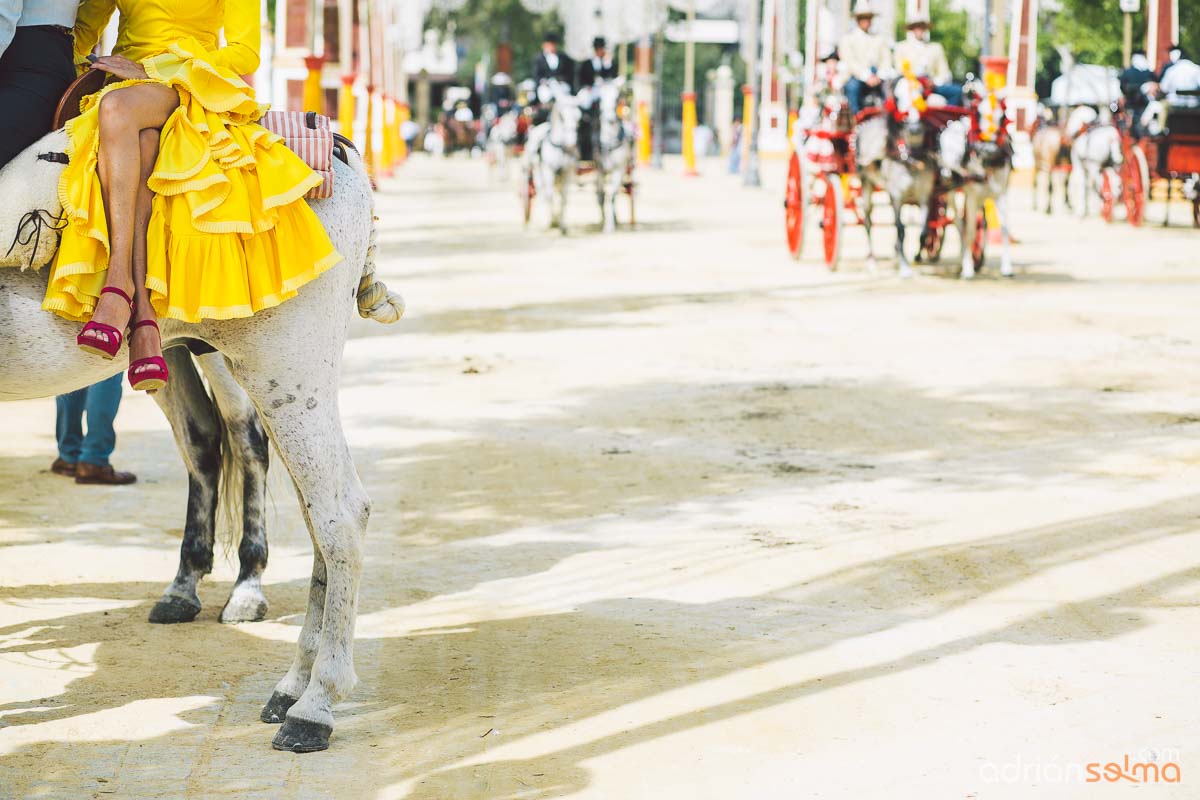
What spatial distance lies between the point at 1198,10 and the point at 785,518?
123 feet

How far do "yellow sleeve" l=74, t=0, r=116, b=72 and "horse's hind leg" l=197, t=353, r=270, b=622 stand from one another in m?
1.29

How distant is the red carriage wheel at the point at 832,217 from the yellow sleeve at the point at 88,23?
539 inches

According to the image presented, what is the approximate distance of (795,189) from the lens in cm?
1984

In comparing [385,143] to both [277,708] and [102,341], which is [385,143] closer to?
[277,708]

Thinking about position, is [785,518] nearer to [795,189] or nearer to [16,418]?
[16,418]

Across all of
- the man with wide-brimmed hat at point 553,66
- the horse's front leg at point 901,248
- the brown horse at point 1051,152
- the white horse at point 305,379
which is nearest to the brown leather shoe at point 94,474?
the white horse at point 305,379

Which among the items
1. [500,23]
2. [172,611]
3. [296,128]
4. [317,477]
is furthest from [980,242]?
[500,23]

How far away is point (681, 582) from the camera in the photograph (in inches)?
256

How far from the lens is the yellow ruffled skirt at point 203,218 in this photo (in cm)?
462

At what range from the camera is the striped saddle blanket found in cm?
495

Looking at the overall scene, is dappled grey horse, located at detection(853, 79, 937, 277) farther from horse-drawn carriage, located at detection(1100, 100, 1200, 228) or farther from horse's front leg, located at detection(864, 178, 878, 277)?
horse-drawn carriage, located at detection(1100, 100, 1200, 228)

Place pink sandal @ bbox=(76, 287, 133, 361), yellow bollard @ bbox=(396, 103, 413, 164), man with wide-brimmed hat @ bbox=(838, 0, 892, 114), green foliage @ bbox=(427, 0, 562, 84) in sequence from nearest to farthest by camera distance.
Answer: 1. pink sandal @ bbox=(76, 287, 133, 361)
2. man with wide-brimmed hat @ bbox=(838, 0, 892, 114)
3. yellow bollard @ bbox=(396, 103, 413, 164)
4. green foliage @ bbox=(427, 0, 562, 84)

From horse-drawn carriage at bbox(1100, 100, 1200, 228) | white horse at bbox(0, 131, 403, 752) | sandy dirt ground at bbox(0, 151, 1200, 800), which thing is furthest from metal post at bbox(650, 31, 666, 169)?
white horse at bbox(0, 131, 403, 752)

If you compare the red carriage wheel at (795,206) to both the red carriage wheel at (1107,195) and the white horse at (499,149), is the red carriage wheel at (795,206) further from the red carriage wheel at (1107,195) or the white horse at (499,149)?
the white horse at (499,149)
